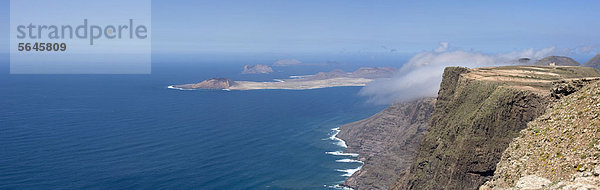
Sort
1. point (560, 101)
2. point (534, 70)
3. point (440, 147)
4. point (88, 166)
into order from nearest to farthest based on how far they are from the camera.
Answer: point (560, 101), point (440, 147), point (534, 70), point (88, 166)

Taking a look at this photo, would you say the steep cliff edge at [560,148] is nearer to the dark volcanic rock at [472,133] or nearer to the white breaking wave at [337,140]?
the dark volcanic rock at [472,133]

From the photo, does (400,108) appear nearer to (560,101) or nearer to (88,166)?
(88,166)

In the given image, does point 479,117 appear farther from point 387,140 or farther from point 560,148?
point 387,140

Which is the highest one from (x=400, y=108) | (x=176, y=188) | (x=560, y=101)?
(x=560, y=101)

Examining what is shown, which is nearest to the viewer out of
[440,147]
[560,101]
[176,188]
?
[560,101]

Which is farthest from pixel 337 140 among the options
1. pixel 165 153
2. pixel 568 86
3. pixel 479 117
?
pixel 568 86

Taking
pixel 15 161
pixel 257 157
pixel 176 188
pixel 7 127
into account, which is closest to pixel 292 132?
pixel 257 157

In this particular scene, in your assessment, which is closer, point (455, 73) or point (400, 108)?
point (455, 73)

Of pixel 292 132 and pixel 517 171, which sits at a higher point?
pixel 517 171
